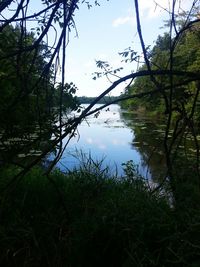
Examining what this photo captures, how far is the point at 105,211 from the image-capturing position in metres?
2.81

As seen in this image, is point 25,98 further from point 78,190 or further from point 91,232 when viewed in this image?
point 78,190

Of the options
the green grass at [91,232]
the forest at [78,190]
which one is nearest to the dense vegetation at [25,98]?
the forest at [78,190]

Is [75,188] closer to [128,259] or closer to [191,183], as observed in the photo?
[191,183]

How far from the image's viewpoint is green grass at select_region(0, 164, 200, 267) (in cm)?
226

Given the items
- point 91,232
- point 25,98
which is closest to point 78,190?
point 91,232

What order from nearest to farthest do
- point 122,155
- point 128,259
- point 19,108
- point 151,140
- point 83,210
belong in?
point 128,259
point 19,108
point 83,210
point 122,155
point 151,140

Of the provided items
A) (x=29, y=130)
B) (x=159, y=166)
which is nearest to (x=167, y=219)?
(x=29, y=130)

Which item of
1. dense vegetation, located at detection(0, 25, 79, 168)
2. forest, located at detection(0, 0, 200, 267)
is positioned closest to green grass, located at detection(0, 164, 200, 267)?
forest, located at detection(0, 0, 200, 267)

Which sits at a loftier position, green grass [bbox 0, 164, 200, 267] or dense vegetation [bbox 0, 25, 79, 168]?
dense vegetation [bbox 0, 25, 79, 168]

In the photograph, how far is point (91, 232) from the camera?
2.64 m

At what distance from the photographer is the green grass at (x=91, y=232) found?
2258 mm

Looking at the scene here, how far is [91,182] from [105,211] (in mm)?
1346

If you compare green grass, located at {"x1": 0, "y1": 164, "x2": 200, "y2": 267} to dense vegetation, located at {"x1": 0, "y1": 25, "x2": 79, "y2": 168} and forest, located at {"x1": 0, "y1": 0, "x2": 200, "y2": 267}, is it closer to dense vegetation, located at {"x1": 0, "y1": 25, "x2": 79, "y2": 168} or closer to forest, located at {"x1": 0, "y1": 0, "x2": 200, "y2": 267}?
forest, located at {"x1": 0, "y1": 0, "x2": 200, "y2": 267}

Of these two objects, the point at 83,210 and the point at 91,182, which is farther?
the point at 91,182
